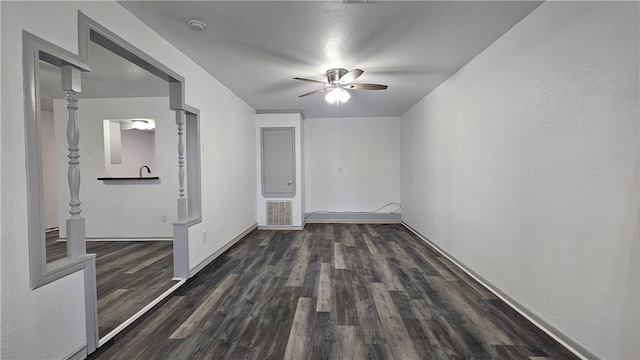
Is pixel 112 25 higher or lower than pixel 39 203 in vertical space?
higher

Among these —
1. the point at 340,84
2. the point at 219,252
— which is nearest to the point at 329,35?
the point at 340,84

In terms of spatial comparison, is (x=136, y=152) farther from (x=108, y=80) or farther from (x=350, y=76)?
(x=350, y=76)

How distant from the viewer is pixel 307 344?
5.60 ft

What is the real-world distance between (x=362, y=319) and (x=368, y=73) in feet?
9.14

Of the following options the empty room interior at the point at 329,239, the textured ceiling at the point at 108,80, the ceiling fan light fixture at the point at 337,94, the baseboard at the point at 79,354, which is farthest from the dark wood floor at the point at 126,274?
the ceiling fan light fixture at the point at 337,94

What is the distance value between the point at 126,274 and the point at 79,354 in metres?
1.51

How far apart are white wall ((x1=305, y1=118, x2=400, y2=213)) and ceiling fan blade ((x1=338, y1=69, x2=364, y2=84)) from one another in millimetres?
2906

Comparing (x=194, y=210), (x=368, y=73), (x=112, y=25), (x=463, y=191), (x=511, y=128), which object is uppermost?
(x=368, y=73)

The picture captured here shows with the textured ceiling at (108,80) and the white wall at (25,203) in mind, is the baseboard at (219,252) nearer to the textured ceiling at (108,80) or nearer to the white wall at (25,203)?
the white wall at (25,203)

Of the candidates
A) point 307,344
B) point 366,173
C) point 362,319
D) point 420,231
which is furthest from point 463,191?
point 366,173

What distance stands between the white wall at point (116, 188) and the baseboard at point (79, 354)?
285 cm

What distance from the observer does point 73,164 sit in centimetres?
159

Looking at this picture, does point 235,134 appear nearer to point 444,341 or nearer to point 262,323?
point 262,323

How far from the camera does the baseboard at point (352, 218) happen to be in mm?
5672
